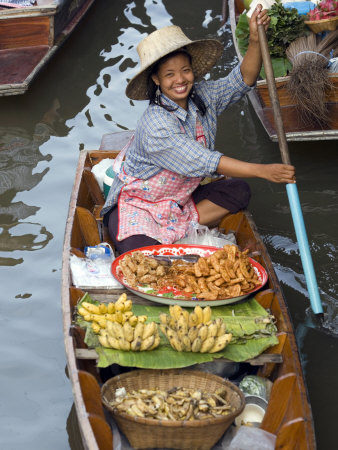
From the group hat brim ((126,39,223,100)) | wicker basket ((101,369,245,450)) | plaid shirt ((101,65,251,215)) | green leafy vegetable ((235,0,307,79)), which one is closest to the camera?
wicker basket ((101,369,245,450))

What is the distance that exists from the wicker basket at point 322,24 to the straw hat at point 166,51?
1.76 meters

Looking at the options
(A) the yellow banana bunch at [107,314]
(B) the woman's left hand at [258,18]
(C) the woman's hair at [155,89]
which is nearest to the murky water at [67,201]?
(A) the yellow banana bunch at [107,314]

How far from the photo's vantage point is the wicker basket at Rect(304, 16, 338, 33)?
17.9 ft

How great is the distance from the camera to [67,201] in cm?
572

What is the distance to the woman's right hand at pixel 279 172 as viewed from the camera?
347 cm

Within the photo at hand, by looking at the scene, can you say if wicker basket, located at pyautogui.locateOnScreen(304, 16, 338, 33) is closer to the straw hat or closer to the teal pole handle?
the straw hat

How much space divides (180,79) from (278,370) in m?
1.70

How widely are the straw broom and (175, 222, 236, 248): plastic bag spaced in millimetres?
1512

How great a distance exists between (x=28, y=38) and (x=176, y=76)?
4.07m

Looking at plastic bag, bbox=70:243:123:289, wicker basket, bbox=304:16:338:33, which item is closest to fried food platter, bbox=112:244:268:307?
plastic bag, bbox=70:243:123:289

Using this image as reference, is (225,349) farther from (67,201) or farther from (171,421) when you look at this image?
(67,201)

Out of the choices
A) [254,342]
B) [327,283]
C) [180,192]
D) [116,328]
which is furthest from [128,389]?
[327,283]

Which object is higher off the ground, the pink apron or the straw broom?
the straw broom

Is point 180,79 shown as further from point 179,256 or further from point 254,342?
point 254,342
